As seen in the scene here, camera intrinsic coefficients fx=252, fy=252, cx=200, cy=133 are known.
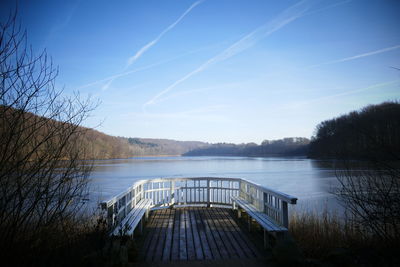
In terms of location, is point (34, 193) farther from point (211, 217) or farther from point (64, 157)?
point (211, 217)

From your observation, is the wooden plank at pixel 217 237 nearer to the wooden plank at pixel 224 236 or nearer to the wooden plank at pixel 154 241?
the wooden plank at pixel 224 236

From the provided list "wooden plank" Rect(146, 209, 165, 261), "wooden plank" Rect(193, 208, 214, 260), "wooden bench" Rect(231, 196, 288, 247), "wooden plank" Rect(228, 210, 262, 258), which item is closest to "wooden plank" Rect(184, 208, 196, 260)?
"wooden plank" Rect(193, 208, 214, 260)

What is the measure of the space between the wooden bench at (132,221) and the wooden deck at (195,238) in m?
0.39

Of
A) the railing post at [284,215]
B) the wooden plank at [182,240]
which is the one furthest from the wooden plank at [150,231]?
the railing post at [284,215]

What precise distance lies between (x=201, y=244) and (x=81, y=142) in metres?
2.66

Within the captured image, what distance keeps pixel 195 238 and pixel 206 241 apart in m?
0.26

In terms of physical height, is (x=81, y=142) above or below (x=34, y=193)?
above

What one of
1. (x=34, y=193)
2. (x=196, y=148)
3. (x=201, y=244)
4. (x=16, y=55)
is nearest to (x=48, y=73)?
(x=16, y=55)

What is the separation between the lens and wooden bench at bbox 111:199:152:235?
11.8 ft

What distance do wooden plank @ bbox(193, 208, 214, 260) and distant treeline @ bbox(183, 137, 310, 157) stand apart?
7514 cm

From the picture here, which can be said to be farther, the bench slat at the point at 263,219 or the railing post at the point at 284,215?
the railing post at the point at 284,215

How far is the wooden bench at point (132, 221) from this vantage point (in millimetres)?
3587

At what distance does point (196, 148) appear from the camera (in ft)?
367

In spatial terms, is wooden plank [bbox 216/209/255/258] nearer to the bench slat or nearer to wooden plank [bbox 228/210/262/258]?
wooden plank [bbox 228/210/262/258]
